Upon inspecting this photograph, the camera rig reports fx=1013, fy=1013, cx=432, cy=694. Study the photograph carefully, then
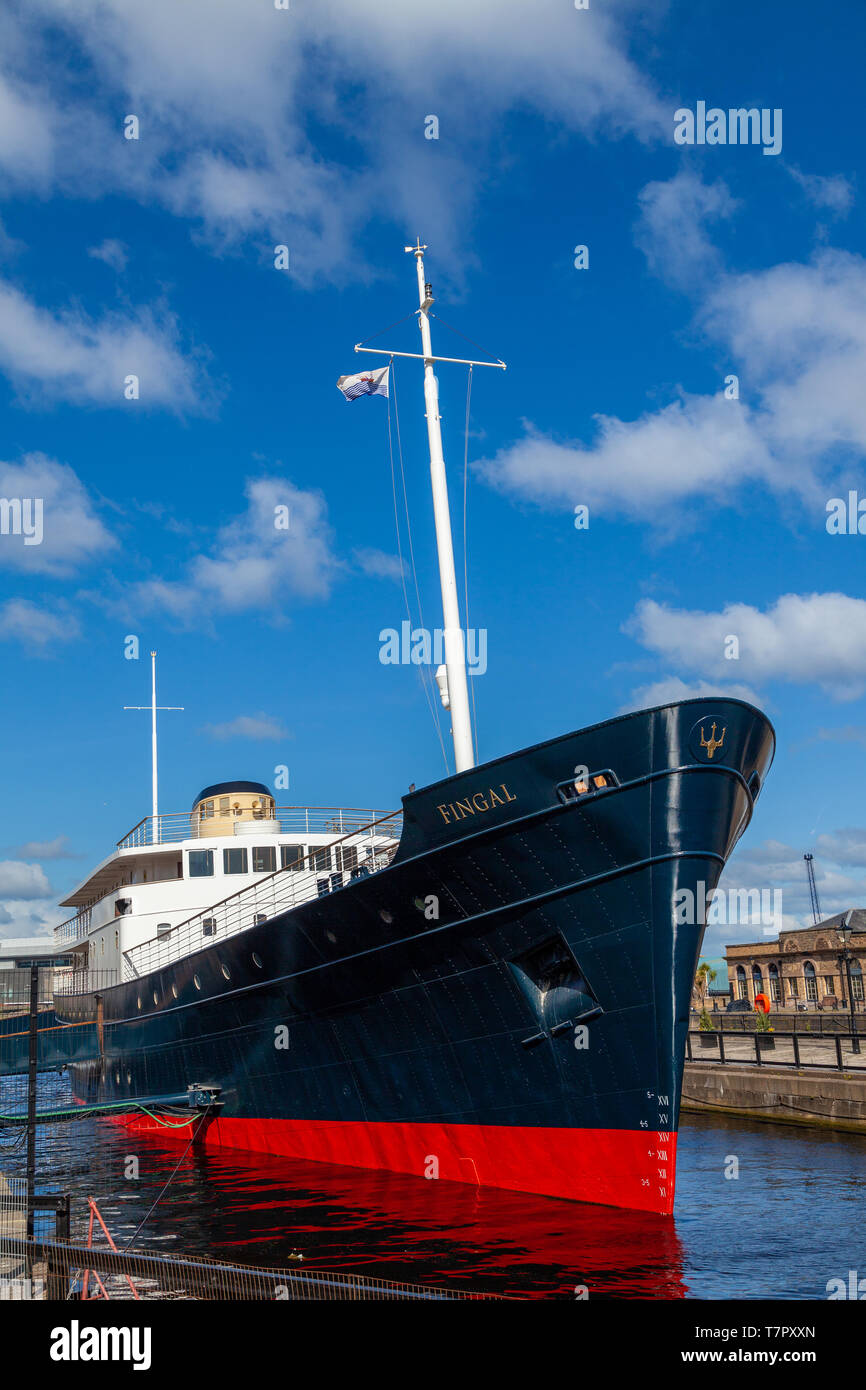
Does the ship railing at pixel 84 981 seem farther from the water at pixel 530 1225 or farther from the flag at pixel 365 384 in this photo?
the flag at pixel 365 384

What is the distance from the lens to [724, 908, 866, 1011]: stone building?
45.8m

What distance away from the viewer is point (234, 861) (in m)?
24.2

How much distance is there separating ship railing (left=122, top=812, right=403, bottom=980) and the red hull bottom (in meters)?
3.86

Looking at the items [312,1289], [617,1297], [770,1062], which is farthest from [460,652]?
[770,1062]

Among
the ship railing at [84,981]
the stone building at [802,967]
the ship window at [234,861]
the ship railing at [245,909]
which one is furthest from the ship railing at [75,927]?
the stone building at [802,967]

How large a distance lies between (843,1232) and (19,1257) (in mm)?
9241

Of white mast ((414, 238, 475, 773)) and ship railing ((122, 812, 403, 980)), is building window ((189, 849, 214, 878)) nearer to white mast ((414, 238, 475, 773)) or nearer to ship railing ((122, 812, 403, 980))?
ship railing ((122, 812, 403, 980))

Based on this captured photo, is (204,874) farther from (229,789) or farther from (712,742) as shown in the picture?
(712,742)

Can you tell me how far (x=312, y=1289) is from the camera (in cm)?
703

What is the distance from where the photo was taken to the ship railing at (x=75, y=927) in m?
31.5

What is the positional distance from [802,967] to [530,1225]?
4331 centimetres

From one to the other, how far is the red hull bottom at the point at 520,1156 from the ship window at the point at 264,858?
25.1ft

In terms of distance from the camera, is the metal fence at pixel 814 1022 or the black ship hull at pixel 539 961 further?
the metal fence at pixel 814 1022

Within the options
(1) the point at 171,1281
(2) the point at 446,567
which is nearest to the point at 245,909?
(2) the point at 446,567
